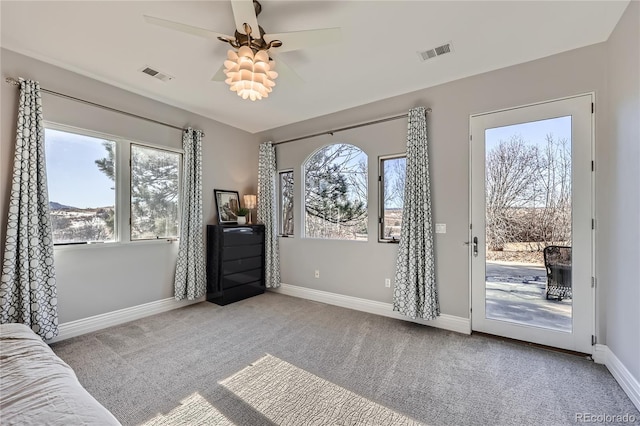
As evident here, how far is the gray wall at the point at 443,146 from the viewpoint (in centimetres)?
259

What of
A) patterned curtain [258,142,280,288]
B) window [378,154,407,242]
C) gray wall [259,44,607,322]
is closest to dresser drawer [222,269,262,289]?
patterned curtain [258,142,280,288]

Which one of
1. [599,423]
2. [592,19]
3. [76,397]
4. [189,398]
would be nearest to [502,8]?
[592,19]

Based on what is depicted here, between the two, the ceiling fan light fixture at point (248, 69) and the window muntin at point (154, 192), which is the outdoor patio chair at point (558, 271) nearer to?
the ceiling fan light fixture at point (248, 69)

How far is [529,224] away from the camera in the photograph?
8.98ft

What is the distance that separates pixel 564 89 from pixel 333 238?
3.04 m

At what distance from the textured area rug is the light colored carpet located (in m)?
0.07

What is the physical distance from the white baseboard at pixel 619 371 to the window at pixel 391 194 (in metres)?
2.03

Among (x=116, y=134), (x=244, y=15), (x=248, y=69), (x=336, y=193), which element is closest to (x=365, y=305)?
(x=336, y=193)

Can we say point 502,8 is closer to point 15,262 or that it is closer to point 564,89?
point 564,89

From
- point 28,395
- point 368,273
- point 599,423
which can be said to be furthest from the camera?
point 368,273

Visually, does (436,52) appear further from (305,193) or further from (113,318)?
(113,318)

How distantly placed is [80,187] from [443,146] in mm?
4074

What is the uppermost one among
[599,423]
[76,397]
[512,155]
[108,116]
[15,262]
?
[108,116]

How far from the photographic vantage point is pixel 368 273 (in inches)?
147
